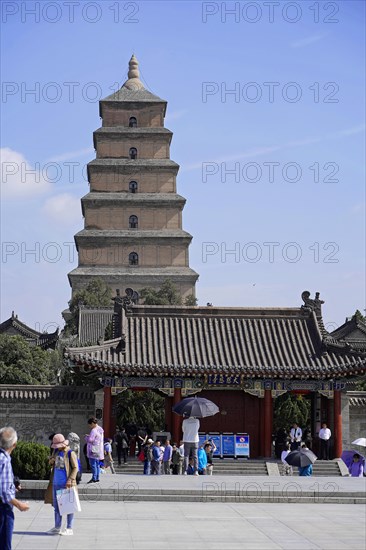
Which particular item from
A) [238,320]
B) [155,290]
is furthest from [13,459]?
[155,290]

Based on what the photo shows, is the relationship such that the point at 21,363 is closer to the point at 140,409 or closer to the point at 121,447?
the point at 140,409

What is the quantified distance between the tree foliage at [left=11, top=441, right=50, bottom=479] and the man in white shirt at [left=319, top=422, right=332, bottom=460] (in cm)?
1023

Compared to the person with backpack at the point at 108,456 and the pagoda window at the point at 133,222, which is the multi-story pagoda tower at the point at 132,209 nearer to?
the pagoda window at the point at 133,222

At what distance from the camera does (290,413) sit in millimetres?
39688

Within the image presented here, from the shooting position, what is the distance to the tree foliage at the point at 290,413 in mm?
39688

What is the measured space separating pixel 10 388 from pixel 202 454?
313 inches

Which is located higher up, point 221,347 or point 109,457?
point 221,347

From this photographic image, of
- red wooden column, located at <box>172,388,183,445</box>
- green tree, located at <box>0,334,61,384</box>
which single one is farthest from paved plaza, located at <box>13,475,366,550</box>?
green tree, located at <box>0,334,61,384</box>

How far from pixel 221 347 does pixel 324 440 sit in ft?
13.3

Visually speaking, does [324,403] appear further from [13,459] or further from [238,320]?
[13,459]

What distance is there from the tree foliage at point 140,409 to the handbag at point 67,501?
83.9 ft

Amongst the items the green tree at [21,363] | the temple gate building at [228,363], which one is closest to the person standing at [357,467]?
the temple gate building at [228,363]

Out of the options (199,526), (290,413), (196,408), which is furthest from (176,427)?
(199,526)

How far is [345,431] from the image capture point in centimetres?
2961
